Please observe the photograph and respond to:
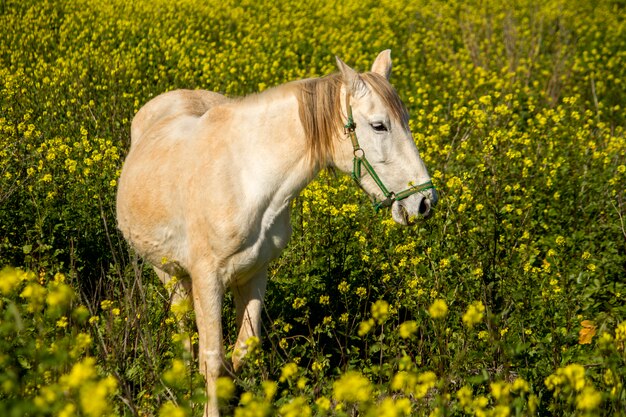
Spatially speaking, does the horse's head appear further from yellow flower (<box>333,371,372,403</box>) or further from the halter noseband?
yellow flower (<box>333,371,372,403</box>)

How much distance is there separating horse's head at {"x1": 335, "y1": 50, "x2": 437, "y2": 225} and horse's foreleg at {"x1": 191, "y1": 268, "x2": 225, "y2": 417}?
3.02 ft

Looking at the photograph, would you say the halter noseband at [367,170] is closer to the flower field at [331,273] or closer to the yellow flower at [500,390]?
the flower field at [331,273]

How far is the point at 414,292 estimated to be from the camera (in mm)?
4676

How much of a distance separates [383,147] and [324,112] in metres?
0.34

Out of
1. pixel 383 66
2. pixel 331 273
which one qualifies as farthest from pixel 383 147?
pixel 331 273

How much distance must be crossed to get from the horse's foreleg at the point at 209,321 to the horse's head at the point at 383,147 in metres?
0.92

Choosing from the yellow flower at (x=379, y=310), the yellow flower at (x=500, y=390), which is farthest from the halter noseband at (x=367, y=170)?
the yellow flower at (x=500, y=390)

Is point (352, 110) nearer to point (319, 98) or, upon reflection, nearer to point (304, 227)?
point (319, 98)

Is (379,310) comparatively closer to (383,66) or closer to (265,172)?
(265,172)

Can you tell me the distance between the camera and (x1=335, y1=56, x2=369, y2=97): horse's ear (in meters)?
3.67

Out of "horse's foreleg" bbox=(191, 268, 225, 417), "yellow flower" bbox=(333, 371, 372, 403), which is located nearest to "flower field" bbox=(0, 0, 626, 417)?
"yellow flower" bbox=(333, 371, 372, 403)

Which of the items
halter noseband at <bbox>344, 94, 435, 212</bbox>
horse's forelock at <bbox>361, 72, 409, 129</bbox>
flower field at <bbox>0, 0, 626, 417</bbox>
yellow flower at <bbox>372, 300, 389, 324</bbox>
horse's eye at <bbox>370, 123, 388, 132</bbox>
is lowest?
flower field at <bbox>0, 0, 626, 417</bbox>

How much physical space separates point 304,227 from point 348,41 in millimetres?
7285

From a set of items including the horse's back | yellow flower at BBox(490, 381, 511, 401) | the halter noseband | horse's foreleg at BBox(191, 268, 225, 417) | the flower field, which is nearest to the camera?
yellow flower at BBox(490, 381, 511, 401)
